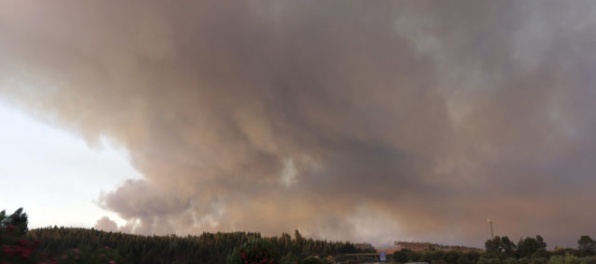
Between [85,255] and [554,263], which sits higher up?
[85,255]

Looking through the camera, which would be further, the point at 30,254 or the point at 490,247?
the point at 490,247

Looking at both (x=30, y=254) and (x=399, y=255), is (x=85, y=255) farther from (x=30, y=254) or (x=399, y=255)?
(x=399, y=255)

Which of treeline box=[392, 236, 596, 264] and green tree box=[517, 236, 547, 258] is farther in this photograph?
green tree box=[517, 236, 547, 258]

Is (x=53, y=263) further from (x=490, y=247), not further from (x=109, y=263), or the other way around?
(x=490, y=247)

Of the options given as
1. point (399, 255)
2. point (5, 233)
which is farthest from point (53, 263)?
point (399, 255)

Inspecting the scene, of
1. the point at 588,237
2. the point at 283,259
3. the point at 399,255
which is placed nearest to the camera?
the point at 283,259

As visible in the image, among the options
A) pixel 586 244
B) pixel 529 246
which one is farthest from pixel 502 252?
pixel 586 244

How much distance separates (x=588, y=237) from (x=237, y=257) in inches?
5118

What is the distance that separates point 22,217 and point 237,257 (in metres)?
77.9

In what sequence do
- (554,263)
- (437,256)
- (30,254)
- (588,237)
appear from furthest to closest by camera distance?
1. (588,237)
2. (437,256)
3. (554,263)
4. (30,254)

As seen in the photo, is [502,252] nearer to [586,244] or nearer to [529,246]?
[529,246]

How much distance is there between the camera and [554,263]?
60.2 m

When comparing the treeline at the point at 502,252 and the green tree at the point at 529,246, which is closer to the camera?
the treeline at the point at 502,252

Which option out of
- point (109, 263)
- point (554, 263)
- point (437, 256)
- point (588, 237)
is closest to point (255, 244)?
point (109, 263)
